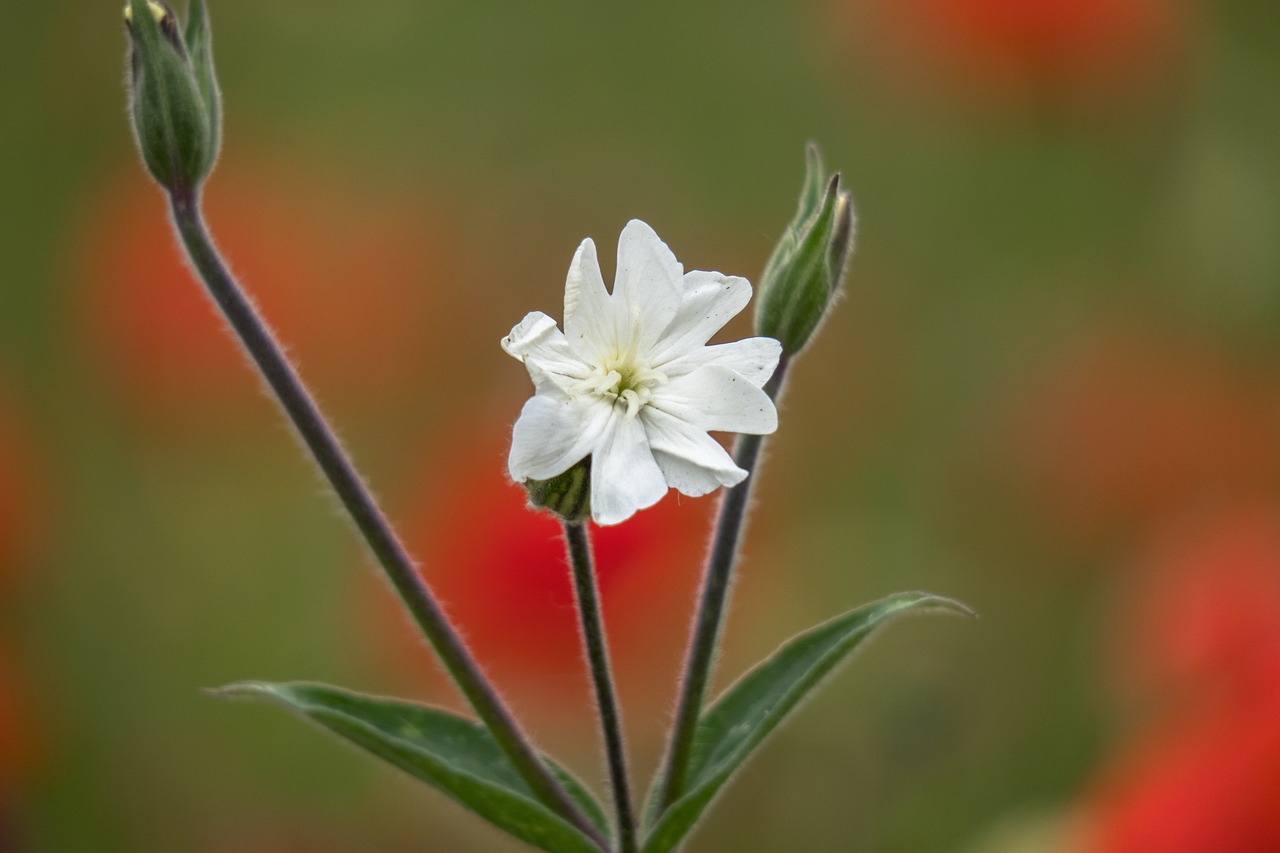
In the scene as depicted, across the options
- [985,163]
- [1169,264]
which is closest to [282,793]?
[1169,264]

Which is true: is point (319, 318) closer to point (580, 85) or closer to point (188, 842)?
point (188, 842)

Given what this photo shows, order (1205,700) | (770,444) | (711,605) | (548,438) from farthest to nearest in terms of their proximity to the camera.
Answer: (770,444), (1205,700), (711,605), (548,438)

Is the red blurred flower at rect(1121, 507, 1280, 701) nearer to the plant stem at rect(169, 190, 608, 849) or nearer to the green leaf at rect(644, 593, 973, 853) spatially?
the green leaf at rect(644, 593, 973, 853)

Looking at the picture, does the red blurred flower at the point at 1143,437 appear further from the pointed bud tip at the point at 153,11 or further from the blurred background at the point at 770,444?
the pointed bud tip at the point at 153,11

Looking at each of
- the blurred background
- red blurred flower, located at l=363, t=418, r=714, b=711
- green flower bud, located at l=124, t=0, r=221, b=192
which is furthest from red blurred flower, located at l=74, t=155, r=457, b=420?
green flower bud, located at l=124, t=0, r=221, b=192

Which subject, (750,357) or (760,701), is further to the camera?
(760,701)

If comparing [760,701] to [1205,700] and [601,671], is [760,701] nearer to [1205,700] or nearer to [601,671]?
[601,671]

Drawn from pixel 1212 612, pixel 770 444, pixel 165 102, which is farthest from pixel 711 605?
pixel 770 444

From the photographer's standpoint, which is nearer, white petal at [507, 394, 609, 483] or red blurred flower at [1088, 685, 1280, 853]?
white petal at [507, 394, 609, 483]
